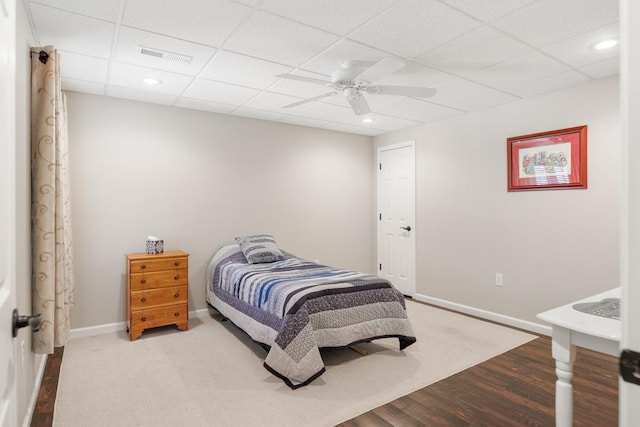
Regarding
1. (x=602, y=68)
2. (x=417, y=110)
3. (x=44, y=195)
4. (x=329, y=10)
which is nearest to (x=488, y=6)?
(x=329, y=10)

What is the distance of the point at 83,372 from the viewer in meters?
2.83

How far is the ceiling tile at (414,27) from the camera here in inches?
87.0

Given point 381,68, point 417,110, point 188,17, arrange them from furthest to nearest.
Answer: point 417,110 → point 381,68 → point 188,17

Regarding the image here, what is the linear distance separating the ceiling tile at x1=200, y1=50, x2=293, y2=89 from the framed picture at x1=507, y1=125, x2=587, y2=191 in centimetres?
264

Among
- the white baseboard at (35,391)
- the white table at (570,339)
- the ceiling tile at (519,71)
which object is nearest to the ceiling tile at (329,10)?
the ceiling tile at (519,71)

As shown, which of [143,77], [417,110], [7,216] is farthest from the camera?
[417,110]

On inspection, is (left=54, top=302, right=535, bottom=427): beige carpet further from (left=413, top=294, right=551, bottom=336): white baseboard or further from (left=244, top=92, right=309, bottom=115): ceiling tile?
(left=244, top=92, right=309, bottom=115): ceiling tile

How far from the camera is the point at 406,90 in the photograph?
2.89m

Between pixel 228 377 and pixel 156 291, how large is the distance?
1378 millimetres

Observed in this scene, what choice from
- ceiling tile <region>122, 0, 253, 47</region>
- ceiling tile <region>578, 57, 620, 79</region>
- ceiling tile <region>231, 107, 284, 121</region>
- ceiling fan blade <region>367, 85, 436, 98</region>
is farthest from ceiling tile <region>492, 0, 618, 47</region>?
ceiling tile <region>231, 107, 284, 121</region>

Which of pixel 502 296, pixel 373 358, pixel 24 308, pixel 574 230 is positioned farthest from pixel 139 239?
pixel 574 230

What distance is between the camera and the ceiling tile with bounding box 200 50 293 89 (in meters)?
2.91

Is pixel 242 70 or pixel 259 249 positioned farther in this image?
pixel 259 249

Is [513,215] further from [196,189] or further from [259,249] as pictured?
[196,189]
